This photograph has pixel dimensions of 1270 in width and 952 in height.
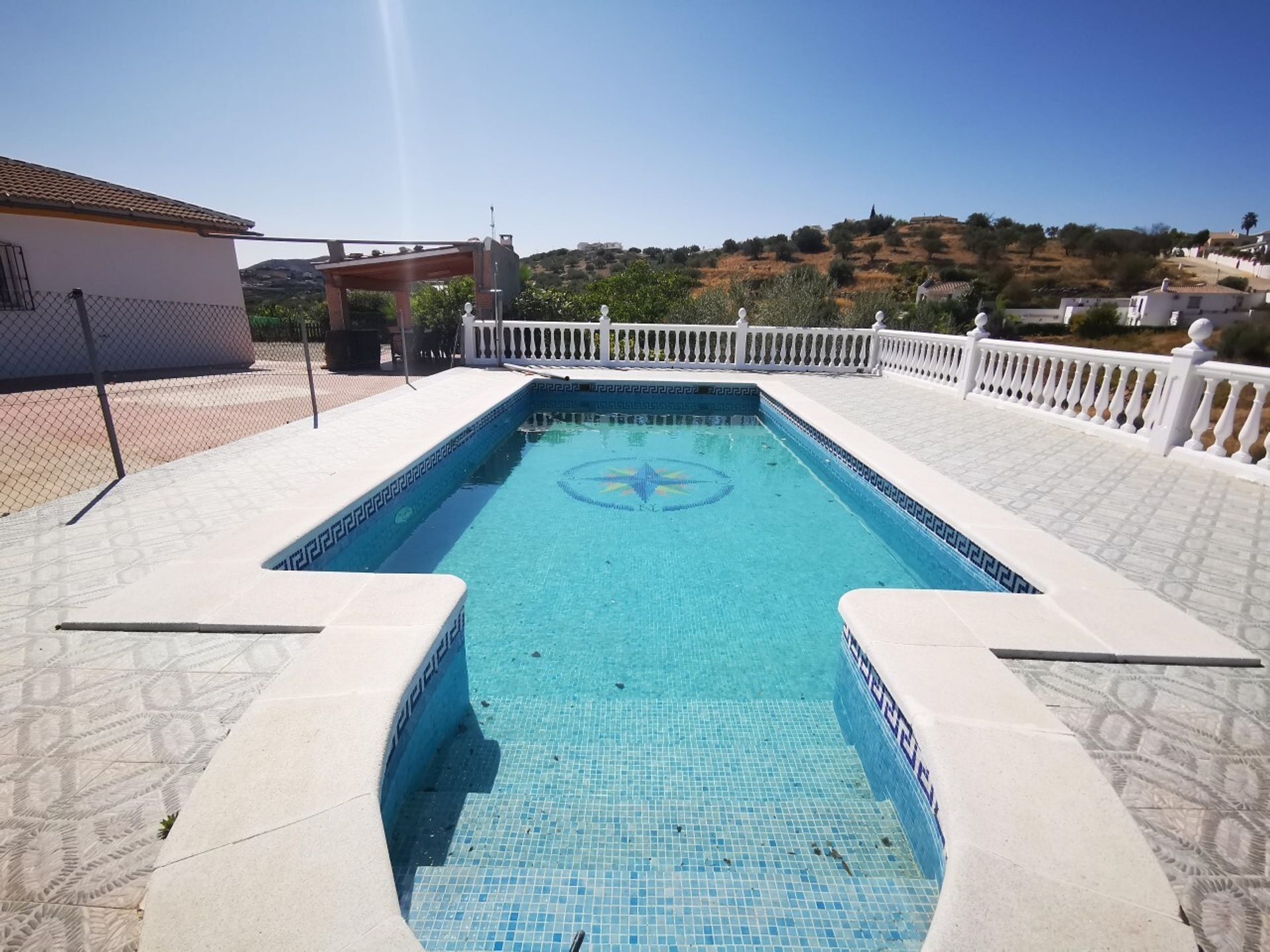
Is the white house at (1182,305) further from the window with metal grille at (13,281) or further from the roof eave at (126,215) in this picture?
the window with metal grille at (13,281)

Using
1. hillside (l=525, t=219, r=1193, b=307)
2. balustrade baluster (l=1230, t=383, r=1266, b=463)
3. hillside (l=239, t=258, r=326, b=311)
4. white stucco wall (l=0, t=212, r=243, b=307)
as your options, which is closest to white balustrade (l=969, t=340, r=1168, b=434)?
balustrade baluster (l=1230, t=383, r=1266, b=463)

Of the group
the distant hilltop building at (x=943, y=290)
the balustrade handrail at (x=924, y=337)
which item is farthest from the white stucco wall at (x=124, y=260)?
the distant hilltop building at (x=943, y=290)

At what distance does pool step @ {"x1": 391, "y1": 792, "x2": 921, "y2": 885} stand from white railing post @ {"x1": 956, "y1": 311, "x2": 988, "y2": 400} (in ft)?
25.1

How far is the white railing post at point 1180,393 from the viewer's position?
4984 mm

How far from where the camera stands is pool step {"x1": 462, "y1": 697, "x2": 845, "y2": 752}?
7.61 feet

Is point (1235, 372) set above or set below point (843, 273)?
below

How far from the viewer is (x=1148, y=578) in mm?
2924

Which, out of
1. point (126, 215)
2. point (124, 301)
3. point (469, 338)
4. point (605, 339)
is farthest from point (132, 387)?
point (605, 339)

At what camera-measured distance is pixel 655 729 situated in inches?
93.8

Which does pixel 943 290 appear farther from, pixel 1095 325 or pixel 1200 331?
pixel 1200 331

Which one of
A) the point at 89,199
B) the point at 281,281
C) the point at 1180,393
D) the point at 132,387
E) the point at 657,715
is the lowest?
the point at 657,715

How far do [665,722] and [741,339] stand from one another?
954cm

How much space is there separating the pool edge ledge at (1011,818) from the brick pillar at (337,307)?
13.6 metres

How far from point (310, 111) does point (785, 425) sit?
889cm
